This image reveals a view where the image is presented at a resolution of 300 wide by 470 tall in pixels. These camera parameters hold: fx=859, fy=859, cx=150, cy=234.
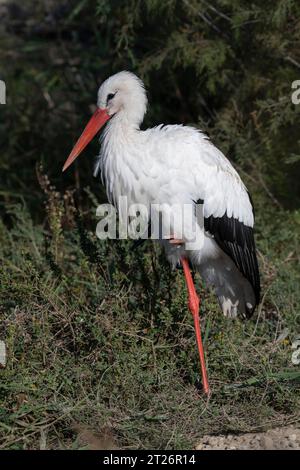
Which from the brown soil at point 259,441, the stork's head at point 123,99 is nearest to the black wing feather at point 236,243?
the stork's head at point 123,99

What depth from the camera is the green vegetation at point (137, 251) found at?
414cm

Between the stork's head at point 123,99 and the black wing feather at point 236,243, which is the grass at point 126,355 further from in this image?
the stork's head at point 123,99

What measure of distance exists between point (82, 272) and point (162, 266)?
545 mm

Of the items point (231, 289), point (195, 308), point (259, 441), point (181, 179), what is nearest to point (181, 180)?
point (181, 179)

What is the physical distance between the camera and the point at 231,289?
5191 mm

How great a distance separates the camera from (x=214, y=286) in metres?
5.21

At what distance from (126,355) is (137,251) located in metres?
0.92

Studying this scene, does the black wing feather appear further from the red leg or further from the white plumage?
the red leg

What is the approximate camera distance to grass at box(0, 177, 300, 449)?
157 inches

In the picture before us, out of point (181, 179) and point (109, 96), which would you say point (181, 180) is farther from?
point (109, 96)

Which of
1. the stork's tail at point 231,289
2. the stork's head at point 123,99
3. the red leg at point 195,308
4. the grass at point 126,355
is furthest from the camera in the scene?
the stork's tail at point 231,289

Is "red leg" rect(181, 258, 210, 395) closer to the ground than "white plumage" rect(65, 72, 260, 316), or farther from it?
closer to the ground

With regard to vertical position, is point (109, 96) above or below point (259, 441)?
above

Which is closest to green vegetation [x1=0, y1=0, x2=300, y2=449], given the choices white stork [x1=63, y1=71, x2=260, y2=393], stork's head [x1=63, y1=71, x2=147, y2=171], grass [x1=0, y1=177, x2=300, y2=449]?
grass [x1=0, y1=177, x2=300, y2=449]
